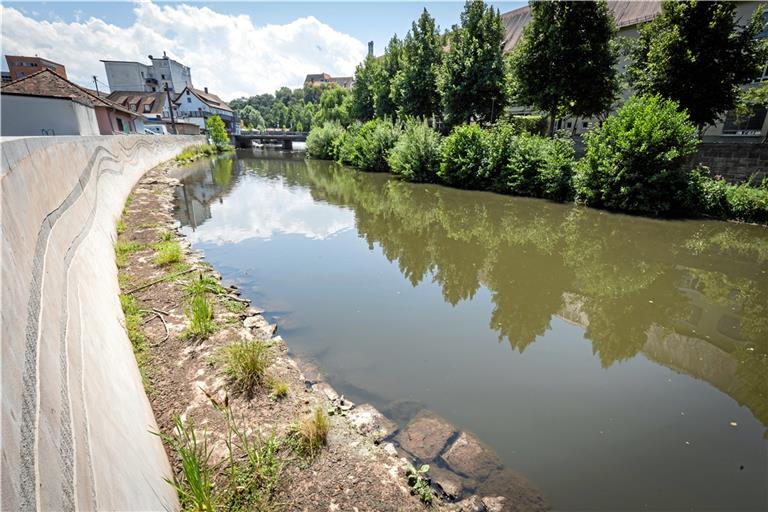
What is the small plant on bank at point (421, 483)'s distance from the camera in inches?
121

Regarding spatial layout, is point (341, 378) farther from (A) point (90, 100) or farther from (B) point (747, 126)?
(A) point (90, 100)

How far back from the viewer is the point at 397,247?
10.5 meters

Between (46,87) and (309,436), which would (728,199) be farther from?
(46,87)

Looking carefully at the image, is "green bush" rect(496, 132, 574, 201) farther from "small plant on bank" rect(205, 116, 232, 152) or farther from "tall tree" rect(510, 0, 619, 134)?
"small plant on bank" rect(205, 116, 232, 152)

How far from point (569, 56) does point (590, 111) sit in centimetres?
306

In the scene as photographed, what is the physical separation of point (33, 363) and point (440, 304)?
6.13m

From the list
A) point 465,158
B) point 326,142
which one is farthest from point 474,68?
point 326,142

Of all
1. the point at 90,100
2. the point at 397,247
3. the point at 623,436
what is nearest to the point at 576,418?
the point at 623,436

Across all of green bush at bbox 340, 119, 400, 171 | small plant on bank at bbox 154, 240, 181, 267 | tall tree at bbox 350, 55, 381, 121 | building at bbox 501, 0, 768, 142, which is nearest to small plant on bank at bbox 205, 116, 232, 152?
tall tree at bbox 350, 55, 381, 121

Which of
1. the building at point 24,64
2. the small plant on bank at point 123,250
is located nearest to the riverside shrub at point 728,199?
the small plant on bank at point 123,250

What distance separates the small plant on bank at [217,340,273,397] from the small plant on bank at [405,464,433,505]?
72.7 inches

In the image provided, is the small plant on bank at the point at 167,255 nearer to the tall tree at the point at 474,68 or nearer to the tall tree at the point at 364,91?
the tall tree at the point at 474,68

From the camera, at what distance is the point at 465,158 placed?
64.7 ft

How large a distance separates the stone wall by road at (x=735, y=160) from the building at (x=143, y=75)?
76.1 m
